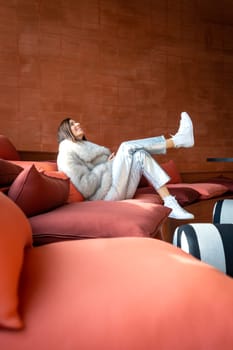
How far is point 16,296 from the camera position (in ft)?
2.40

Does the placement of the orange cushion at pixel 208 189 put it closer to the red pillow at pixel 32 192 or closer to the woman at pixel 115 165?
the woman at pixel 115 165

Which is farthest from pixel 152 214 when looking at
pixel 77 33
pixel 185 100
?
pixel 185 100

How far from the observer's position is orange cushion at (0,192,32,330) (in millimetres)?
702

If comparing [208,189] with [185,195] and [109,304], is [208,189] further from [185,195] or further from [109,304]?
[109,304]

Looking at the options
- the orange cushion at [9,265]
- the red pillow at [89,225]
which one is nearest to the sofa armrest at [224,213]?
the red pillow at [89,225]

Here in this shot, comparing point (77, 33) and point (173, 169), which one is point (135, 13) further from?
point (173, 169)

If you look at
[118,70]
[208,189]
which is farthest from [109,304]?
[118,70]

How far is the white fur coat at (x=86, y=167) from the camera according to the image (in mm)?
2908

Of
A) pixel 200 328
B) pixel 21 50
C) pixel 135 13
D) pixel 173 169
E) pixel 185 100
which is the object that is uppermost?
pixel 135 13

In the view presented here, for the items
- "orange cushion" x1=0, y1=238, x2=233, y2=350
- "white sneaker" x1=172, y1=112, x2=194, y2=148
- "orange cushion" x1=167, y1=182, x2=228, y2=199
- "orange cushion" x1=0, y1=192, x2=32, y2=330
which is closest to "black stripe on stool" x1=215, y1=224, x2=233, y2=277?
"orange cushion" x1=0, y1=238, x2=233, y2=350

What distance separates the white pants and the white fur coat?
76mm

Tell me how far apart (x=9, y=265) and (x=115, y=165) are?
2.54 meters

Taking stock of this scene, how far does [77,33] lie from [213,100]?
2.17 m

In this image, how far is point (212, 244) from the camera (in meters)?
1.27
